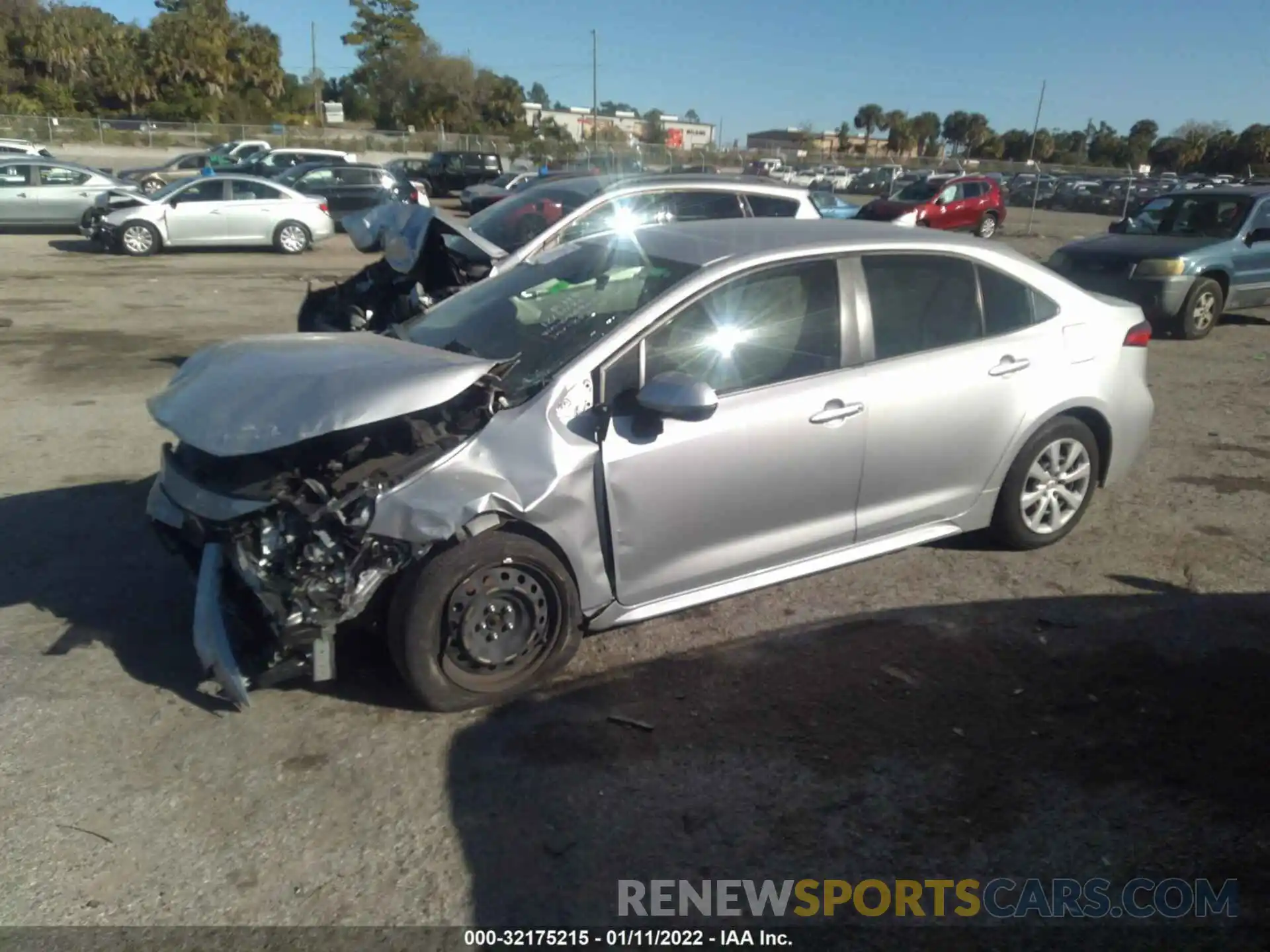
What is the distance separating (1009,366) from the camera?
4969mm

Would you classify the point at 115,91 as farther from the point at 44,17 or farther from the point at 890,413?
the point at 890,413

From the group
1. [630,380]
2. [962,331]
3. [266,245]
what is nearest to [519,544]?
[630,380]

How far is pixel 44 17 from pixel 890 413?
2915 inches

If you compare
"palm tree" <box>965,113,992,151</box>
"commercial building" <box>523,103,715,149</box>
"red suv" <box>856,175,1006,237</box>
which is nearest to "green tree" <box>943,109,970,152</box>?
"palm tree" <box>965,113,992,151</box>

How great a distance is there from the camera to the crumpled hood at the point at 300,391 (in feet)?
12.2

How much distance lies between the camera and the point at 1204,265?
12086mm

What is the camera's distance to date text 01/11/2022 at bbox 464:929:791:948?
2.80 metres

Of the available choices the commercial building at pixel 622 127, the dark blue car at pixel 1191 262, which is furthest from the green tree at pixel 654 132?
the dark blue car at pixel 1191 262

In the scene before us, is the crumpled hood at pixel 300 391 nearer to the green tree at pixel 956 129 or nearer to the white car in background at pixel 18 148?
the white car in background at pixel 18 148

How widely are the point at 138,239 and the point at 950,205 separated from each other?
19657 mm

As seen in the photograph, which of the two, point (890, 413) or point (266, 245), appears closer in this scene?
point (890, 413)

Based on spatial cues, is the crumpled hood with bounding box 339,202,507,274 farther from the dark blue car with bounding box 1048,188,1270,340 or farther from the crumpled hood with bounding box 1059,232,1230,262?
the crumpled hood with bounding box 1059,232,1230,262

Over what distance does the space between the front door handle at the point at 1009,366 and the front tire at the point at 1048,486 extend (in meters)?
0.36

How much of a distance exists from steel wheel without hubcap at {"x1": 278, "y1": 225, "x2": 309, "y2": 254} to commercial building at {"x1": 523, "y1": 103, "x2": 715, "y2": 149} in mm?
34714
